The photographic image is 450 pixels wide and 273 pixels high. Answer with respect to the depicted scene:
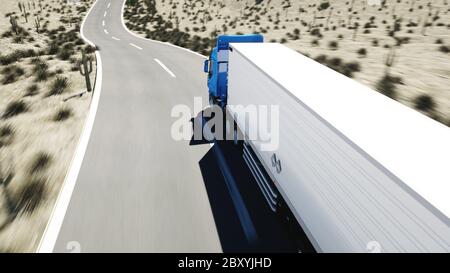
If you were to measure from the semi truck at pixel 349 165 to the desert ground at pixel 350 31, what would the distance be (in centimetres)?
637

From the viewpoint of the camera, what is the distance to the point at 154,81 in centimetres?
1734

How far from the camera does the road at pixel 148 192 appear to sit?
22.1 ft

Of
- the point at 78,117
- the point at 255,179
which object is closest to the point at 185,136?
the point at 255,179

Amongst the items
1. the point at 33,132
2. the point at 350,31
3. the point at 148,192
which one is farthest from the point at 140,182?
the point at 350,31

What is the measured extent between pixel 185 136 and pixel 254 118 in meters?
3.89

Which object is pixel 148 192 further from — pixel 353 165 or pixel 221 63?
pixel 221 63

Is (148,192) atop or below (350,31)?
below

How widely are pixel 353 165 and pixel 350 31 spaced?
2887 cm

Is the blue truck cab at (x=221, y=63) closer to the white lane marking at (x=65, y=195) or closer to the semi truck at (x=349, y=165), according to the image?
the semi truck at (x=349, y=165)

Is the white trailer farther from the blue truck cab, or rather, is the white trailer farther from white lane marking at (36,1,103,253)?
white lane marking at (36,1,103,253)

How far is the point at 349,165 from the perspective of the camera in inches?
165

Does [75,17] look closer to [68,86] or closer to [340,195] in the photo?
[68,86]

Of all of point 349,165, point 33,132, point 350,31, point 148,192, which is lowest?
point 148,192

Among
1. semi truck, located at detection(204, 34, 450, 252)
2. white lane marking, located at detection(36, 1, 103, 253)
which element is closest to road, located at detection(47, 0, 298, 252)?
white lane marking, located at detection(36, 1, 103, 253)
